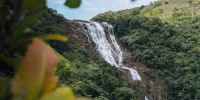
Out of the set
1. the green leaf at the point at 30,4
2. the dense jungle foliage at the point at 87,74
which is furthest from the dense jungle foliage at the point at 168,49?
the green leaf at the point at 30,4

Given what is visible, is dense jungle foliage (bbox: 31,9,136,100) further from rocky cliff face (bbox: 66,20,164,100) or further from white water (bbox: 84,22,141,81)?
white water (bbox: 84,22,141,81)

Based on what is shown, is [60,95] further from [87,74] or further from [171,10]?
[171,10]

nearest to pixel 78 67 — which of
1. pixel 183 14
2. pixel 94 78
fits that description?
pixel 94 78

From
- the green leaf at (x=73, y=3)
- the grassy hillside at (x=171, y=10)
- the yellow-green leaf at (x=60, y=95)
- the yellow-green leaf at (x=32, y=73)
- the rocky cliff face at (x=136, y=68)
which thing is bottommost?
the rocky cliff face at (x=136, y=68)

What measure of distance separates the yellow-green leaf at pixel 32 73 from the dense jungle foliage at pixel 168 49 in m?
30.8

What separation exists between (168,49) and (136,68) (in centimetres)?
406

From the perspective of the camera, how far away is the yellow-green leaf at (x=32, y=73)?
71 centimetres

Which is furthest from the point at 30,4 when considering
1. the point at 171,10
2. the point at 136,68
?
the point at 171,10

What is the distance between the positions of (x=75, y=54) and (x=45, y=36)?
28.4m

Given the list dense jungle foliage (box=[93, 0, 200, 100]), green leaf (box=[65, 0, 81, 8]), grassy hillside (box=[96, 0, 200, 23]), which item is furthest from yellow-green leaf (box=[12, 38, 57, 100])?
grassy hillside (box=[96, 0, 200, 23])

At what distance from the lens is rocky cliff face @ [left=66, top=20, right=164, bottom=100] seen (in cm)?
3000

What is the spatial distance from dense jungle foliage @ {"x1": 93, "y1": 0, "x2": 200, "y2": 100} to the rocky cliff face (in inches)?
26.3

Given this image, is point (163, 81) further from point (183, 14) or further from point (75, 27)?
point (183, 14)

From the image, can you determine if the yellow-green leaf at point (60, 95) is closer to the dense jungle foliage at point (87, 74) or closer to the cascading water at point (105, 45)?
the dense jungle foliage at point (87, 74)
